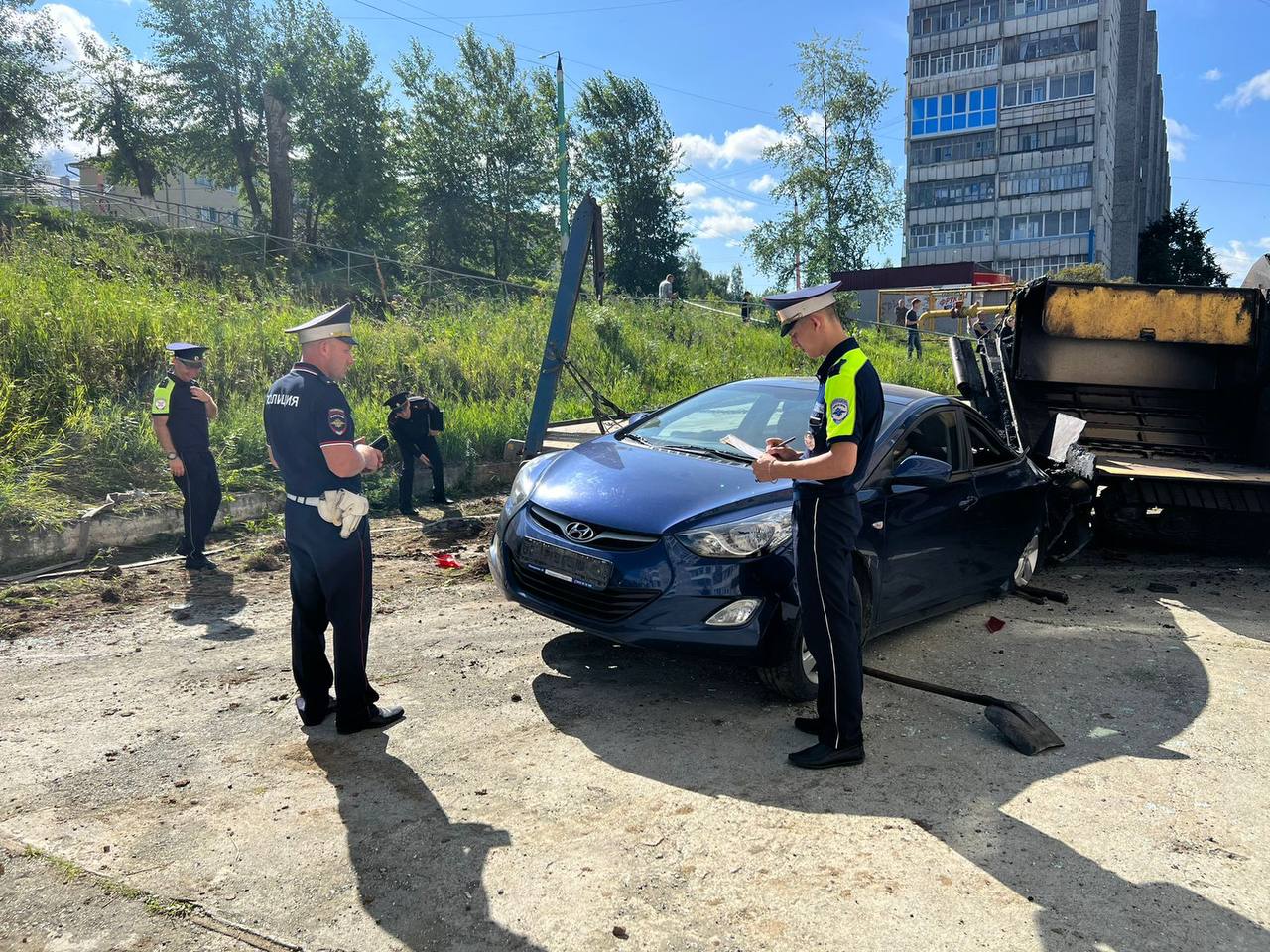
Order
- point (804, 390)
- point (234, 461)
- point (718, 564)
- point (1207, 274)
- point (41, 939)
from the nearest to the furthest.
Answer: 1. point (41, 939)
2. point (718, 564)
3. point (804, 390)
4. point (234, 461)
5. point (1207, 274)

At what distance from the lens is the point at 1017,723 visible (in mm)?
3854

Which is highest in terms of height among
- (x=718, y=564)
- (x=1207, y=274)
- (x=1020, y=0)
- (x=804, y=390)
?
(x=1020, y=0)

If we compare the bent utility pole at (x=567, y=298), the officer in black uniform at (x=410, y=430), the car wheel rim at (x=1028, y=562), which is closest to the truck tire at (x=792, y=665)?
the car wheel rim at (x=1028, y=562)

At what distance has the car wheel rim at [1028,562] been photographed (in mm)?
6168

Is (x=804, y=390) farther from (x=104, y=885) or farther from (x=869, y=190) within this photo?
(x=869, y=190)

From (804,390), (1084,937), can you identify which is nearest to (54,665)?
(804,390)

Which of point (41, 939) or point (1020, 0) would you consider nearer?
point (41, 939)

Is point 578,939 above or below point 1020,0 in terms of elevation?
below

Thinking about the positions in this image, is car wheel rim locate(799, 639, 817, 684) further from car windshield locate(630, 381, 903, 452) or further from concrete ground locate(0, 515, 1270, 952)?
car windshield locate(630, 381, 903, 452)

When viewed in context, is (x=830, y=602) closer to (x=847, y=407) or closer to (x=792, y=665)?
(x=792, y=665)

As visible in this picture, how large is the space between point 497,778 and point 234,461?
19.9 ft

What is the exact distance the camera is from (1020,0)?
59750mm

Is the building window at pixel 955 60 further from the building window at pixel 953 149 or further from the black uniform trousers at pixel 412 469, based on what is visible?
the black uniform trousers at pixel 412 469

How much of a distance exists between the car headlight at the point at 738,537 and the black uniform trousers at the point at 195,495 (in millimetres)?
4303
